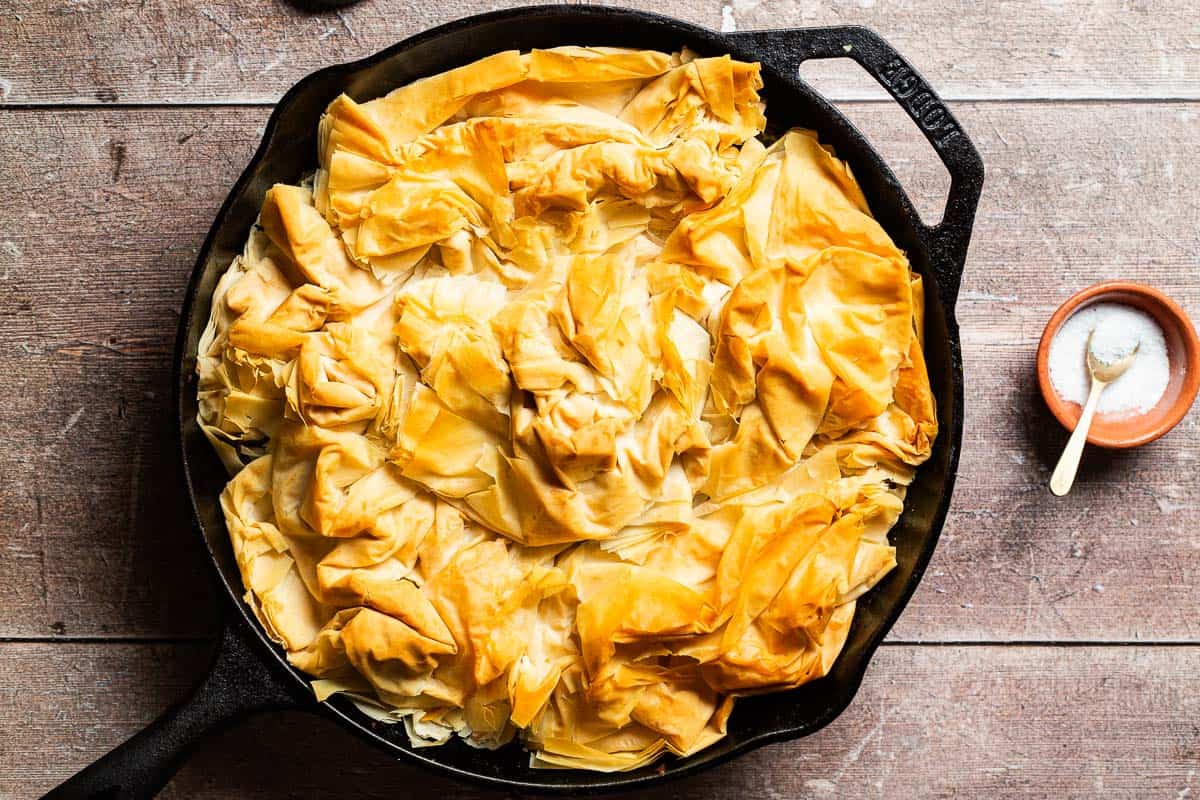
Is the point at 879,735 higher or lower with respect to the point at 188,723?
lower

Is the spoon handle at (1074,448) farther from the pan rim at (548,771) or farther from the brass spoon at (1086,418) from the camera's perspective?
the pan rim at (548,771)

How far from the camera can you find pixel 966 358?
1791mm

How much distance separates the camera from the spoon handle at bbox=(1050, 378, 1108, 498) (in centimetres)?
167

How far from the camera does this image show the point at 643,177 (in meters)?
1.38

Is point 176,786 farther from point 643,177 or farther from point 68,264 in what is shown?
point 643,177

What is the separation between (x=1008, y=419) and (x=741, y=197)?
0.70 metres

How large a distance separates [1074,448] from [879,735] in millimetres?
610

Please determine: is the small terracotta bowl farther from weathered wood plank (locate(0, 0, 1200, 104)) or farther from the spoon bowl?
weathered wood plank (locate(0, 0, 1200, 104))

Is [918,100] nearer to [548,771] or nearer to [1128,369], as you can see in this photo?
[1128,369]

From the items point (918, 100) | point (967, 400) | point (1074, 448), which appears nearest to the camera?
point (918, 100)

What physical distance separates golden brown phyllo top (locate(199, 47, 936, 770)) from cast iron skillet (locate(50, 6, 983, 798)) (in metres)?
0.04

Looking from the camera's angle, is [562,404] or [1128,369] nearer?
[562,404]

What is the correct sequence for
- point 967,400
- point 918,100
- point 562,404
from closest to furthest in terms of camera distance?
1. point 562,404
2. point 918,100
3. point 967,400

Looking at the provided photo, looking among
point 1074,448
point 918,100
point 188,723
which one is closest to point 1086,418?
point 1074,448
